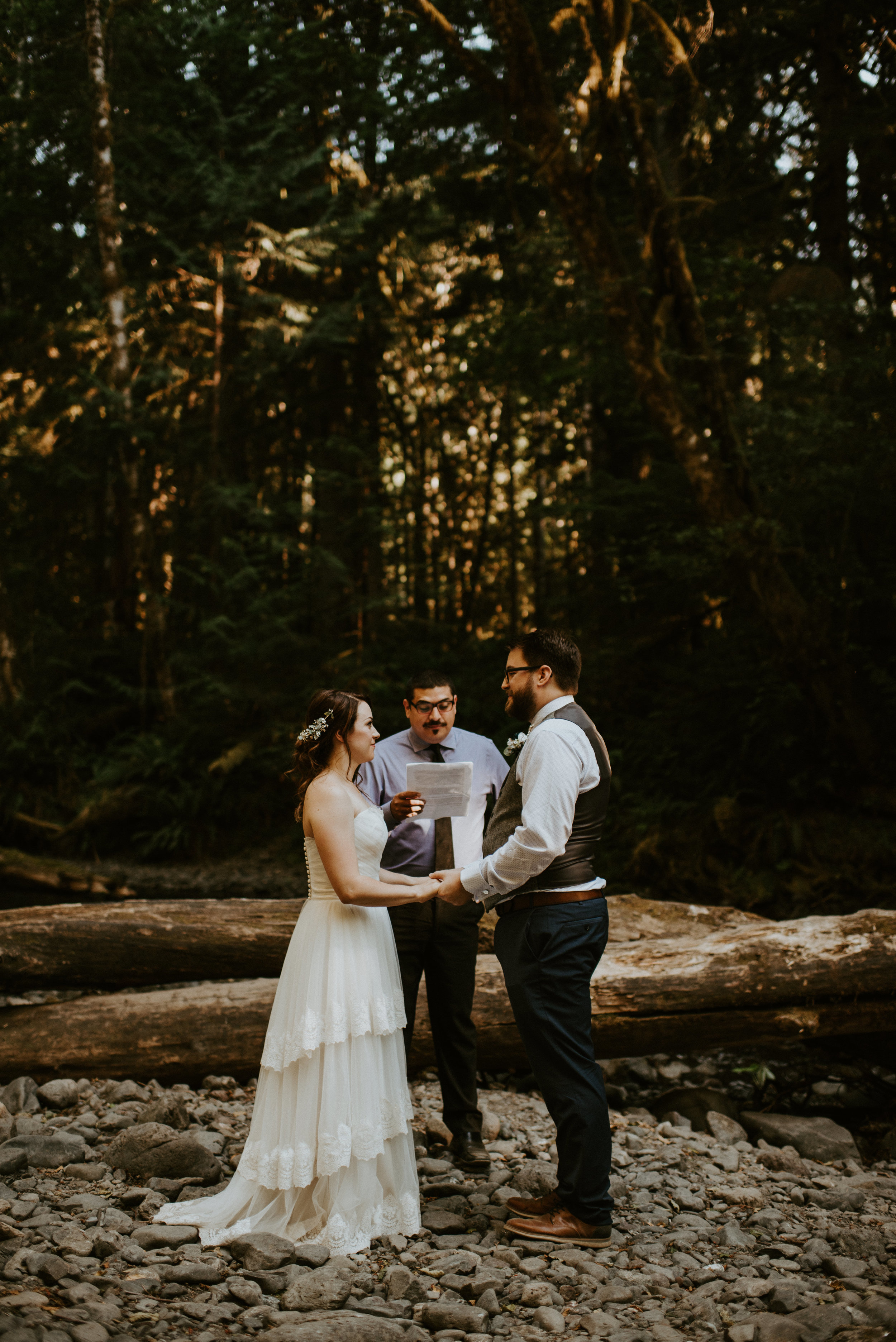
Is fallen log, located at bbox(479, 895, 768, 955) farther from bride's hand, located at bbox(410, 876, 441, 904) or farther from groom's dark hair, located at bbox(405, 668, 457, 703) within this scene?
bride's hand, located at bbox(410, 876, 441, 904)

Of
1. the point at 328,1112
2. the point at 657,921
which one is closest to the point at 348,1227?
the point at 328,1112

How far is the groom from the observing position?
12.4ft

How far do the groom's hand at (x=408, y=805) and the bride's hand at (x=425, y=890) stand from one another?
1.04 ft

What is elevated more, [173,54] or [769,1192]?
[173,54]

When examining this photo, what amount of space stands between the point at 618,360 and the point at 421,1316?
35.8 ft

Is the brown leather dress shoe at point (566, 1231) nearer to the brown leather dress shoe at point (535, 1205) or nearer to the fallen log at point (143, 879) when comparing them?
the brown leather dress shoe at point (535, 1205)

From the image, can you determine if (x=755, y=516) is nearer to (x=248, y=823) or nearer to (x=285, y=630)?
(x=285, y=630)

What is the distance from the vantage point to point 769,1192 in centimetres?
463

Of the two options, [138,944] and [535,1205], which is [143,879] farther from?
[535,1205]

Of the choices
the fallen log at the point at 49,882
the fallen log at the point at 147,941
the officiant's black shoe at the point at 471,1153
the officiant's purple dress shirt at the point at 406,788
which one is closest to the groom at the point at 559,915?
the officiant's black shoe at the point at 471,1153

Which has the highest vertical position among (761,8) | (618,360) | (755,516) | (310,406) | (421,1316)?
(761,8)

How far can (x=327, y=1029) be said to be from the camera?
3.87 metres

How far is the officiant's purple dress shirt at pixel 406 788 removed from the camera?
506cm

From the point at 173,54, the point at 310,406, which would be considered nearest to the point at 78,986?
the point at 310,406
